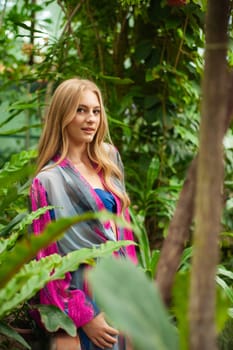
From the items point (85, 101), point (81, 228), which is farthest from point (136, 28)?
point (81, 228)

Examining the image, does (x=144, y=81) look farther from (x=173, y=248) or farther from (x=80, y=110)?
(x=173, y=248)

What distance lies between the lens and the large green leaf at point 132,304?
0.67 metres

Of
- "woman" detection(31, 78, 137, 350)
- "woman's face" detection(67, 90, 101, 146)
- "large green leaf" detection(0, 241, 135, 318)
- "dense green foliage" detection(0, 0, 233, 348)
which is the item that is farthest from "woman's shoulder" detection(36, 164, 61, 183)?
"dense green foliage" detection(0, 0, 233, 348)

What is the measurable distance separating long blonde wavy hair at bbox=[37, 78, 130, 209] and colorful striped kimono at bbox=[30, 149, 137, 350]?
5 cm

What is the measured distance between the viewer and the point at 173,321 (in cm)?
207

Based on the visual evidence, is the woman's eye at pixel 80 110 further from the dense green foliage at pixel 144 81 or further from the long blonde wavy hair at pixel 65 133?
the dense green foliage at pixel 144 81

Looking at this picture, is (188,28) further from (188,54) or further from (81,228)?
(81,228)

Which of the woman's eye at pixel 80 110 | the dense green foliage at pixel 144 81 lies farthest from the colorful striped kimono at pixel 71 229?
the dense green foliage at pixel 144 81

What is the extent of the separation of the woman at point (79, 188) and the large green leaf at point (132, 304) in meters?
1.16

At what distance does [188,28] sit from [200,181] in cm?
215

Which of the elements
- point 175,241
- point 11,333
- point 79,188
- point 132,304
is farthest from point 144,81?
point 132,304

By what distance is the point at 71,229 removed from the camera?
192 cm

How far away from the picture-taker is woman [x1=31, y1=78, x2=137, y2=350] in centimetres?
186

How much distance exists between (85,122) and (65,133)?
0.23ft
